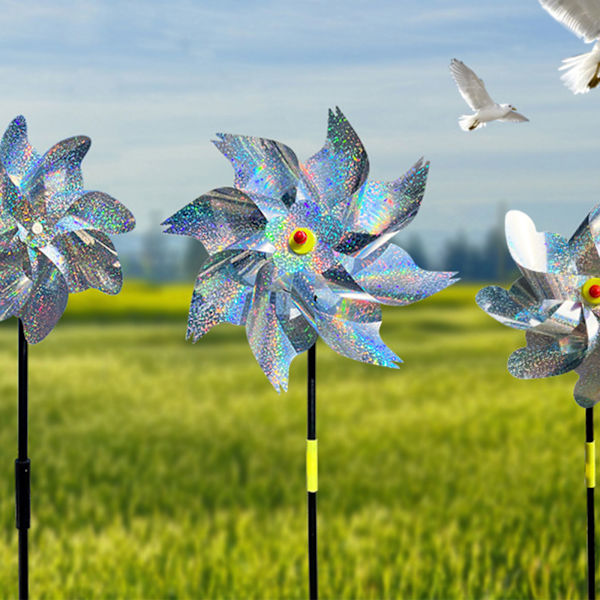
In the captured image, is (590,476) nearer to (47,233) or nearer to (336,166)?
(336,166)

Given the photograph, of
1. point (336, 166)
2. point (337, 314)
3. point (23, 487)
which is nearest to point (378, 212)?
point (336, 166)

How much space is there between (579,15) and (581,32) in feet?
0.12

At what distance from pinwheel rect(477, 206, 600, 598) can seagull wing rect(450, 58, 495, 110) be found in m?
0.27

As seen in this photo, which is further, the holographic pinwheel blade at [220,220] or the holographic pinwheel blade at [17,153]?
the holographic pinwheel blade at [17,153]

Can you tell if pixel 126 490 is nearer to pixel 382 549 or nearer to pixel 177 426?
pixel 177 426

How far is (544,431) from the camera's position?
3939 millimetres

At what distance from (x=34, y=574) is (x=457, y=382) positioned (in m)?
2.89

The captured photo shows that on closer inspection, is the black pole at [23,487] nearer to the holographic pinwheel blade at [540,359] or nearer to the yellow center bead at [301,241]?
the yellow center bead at [301,241]

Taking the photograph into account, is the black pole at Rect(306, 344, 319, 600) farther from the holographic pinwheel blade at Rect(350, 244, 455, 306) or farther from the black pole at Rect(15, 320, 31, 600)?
the black pole at Rect(15, 320, 31, 600)

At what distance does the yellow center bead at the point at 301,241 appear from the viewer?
181cm

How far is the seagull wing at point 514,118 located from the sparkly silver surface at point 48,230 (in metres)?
0.90

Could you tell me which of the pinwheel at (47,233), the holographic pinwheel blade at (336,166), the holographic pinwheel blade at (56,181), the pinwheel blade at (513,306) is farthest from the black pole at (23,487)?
the pinwheel blade at (513,306)

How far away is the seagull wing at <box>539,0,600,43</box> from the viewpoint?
1698mm

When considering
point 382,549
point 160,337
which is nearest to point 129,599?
point 382,549
